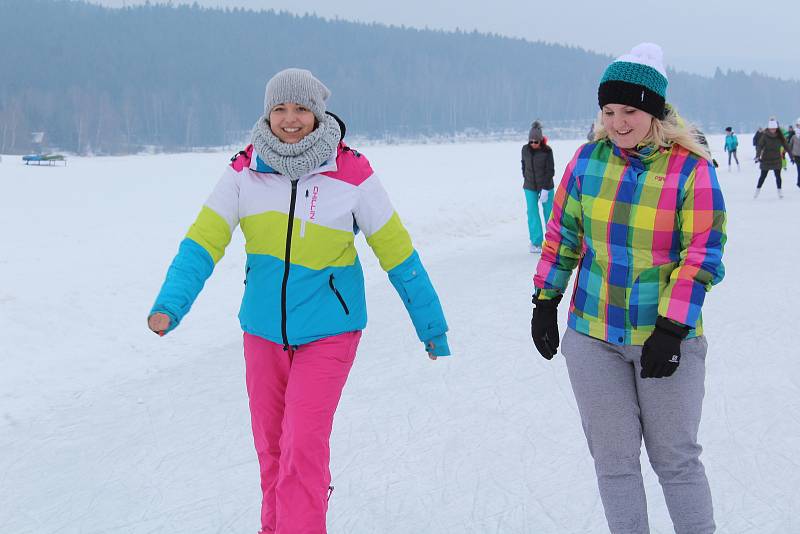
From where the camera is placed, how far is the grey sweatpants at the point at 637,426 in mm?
2062

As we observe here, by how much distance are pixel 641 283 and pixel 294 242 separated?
1.01m

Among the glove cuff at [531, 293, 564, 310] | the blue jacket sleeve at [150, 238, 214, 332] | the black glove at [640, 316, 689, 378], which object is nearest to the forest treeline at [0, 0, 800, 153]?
the blue jacket sleeve at [150, 238, 214, 332]

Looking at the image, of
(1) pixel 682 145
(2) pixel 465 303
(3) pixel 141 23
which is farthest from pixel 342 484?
(3) pixel 141 23

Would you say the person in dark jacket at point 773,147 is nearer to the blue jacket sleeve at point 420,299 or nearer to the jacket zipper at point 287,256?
the blue jacket sleeve at point 420,299

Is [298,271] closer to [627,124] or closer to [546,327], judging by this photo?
[546,327]

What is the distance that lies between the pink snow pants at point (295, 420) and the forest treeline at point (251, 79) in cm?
8141

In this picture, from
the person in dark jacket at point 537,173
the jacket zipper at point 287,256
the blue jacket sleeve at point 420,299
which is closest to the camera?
the jacket zipper at point 287,256

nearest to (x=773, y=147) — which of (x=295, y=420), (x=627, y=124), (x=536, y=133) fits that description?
(x=536, y=133)

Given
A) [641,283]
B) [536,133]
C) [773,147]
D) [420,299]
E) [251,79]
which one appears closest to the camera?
[641,283]

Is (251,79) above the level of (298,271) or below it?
below

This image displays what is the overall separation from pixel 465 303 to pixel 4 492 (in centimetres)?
395

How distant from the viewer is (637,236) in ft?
6.70

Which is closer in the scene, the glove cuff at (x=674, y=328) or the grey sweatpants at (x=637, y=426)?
the glove cuff at (x=674, y=328)

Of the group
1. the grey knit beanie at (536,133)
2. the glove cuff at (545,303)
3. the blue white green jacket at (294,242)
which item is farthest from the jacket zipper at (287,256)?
the grey knit beanie at (536,133)
